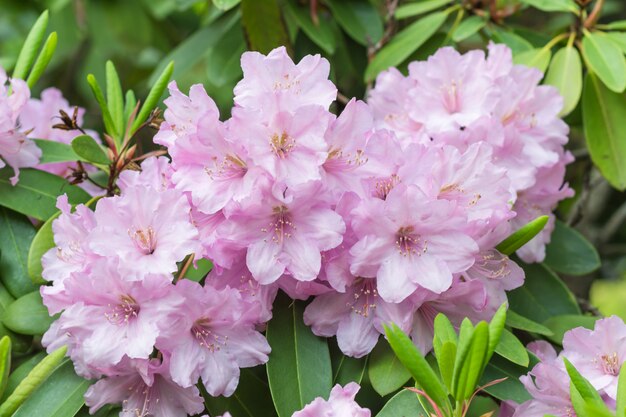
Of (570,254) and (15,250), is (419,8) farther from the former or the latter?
(15,250)

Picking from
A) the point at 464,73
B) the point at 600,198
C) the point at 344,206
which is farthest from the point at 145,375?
the point at 600,198

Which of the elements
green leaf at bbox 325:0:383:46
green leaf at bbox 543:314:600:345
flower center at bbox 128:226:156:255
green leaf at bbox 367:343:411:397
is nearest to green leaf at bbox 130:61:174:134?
flower center at bbox 128:226:156:255

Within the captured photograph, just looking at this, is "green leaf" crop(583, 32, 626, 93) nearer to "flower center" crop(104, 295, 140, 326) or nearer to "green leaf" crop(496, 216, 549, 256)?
"green leaf" crop(496, 216, 549, 256)

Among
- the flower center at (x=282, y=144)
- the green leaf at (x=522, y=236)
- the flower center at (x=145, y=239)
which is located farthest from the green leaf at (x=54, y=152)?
the green leaf at (x=522, y=236)

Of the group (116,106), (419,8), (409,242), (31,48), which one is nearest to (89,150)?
(116,106)

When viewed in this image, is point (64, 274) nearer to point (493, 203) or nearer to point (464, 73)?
point (493, 203)

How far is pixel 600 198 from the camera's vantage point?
8.12 ft

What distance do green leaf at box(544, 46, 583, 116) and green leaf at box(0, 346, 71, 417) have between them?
3.31ft

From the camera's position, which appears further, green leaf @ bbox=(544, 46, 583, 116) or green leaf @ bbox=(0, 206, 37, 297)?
green leaf @ bbox=(544, 46, 583, 116)

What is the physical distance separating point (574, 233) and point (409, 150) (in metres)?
0.63

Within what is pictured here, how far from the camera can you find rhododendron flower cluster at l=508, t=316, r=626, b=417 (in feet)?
3.64

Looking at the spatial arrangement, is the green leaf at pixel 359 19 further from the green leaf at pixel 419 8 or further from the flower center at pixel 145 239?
the flower center at pixel 145 239

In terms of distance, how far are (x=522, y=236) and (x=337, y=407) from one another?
1.15 feet

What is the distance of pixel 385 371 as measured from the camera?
114 centimetres
